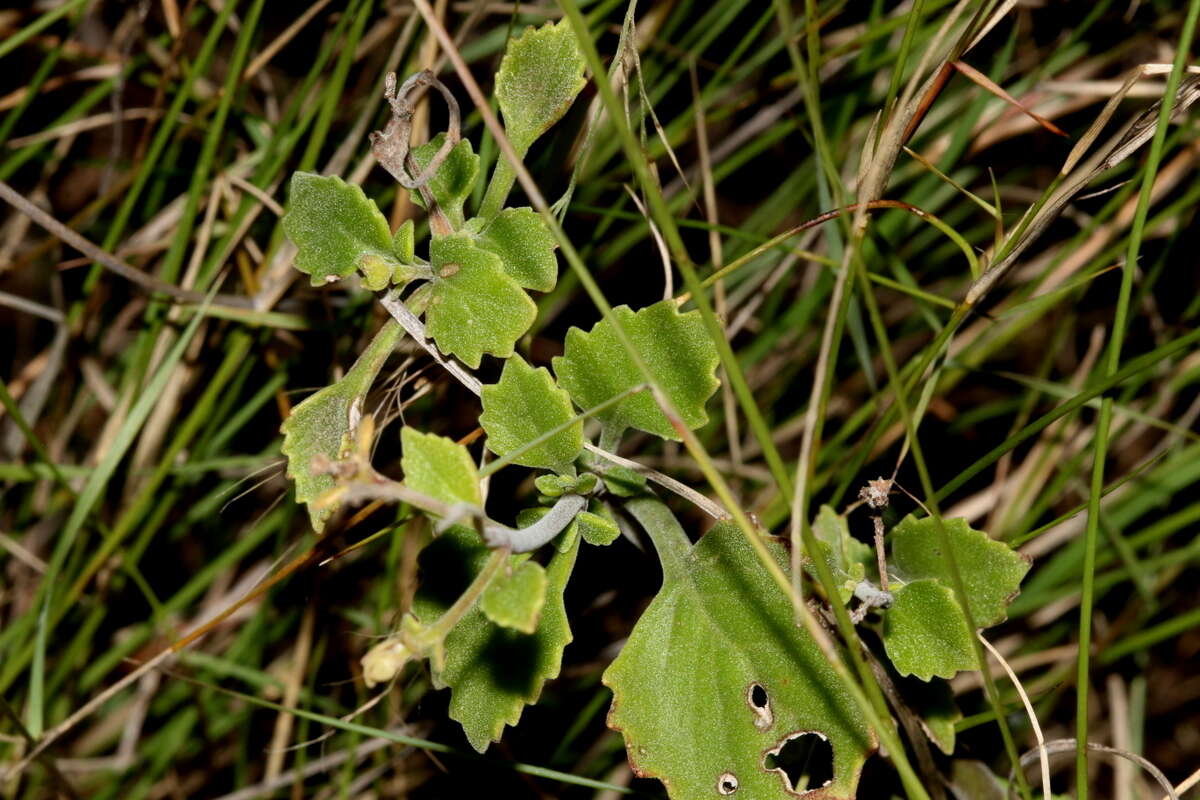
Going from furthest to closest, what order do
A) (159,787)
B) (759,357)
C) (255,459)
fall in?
(159,787)
(759,357)
(255,459)

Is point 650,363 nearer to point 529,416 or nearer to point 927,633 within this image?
point 529,416

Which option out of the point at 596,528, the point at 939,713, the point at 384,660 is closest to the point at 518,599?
the point at 384,660

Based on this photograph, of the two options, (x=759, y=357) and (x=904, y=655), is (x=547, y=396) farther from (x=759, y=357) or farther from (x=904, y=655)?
(x=759, y=357)

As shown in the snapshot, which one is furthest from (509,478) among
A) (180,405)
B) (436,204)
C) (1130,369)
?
(1130,369)

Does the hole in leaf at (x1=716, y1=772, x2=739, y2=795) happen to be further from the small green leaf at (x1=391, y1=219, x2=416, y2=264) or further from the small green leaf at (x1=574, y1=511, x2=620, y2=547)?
the small green leaf at (x1=391, y1=219, x2=416, y2=264)

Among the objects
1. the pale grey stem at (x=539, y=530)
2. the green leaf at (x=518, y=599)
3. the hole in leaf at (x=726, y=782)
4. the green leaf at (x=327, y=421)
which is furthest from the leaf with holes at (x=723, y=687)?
the green leaf at (x=327, y=421)

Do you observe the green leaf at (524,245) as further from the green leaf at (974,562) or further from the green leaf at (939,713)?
the green leaf at (939,713)
